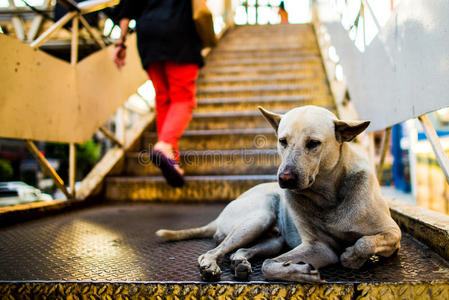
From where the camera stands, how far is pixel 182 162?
352cm

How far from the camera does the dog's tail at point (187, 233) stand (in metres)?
1.77

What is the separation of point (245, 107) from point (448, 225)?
11.0ft

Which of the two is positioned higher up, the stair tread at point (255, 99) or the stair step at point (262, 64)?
the stair step at point (262, 64)

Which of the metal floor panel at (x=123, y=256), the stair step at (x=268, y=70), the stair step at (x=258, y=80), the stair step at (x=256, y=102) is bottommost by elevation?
the metal floor panel at (x=123, y=256)

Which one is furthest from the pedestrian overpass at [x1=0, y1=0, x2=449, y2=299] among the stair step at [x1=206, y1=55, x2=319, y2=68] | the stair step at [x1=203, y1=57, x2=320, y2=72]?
the stair step at [x1=206, y1=55, x2=319, y2=68]

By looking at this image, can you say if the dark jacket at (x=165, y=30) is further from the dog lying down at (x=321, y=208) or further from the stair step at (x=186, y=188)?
the dog lying down at (x=321, y=208)

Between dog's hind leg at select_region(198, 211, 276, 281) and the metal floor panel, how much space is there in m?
0.06

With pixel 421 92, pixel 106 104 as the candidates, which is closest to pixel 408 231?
pixel 421 92

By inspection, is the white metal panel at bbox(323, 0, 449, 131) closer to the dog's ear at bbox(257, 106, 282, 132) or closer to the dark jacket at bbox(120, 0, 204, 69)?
the dog's ear at bbox(257, 106, 282, 132)

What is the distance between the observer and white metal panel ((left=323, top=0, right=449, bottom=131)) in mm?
1384

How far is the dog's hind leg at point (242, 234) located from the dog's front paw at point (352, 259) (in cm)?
38

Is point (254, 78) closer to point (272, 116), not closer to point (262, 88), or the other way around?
point (262, 88)

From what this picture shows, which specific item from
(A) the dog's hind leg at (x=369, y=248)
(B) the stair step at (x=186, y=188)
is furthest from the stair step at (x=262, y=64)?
(A) the dog's hind leg at (x=369, y=248)

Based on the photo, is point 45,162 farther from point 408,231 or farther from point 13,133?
point 408,231
